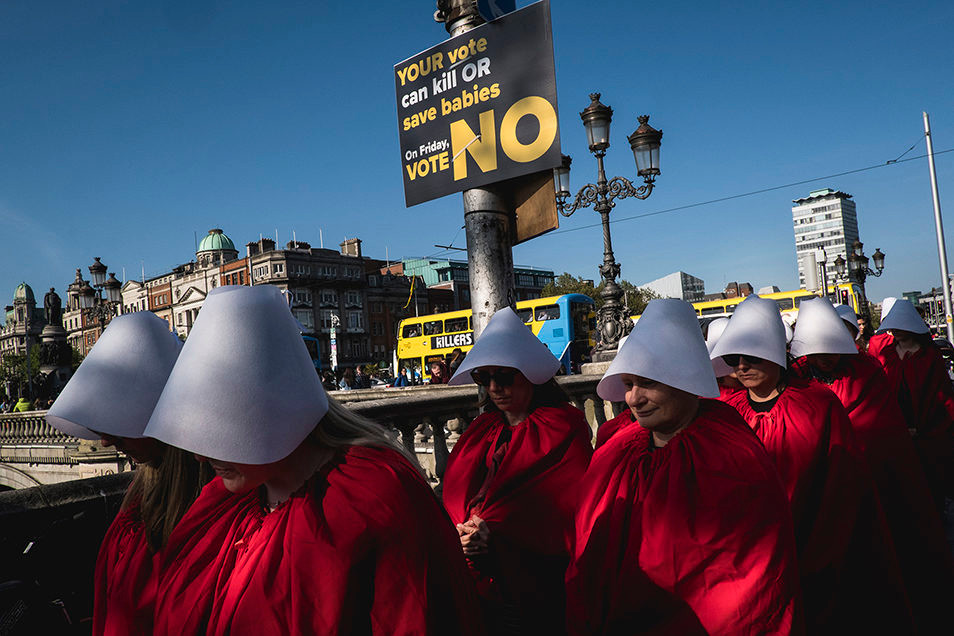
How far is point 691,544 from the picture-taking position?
8.32ft

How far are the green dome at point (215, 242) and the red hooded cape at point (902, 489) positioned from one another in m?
89.0

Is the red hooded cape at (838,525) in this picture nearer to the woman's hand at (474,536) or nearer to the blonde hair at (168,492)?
the woman's hand at (474,536)

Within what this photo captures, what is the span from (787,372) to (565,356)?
2474 cm

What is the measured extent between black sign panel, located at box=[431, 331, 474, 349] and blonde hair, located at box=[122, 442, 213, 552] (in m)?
29.2

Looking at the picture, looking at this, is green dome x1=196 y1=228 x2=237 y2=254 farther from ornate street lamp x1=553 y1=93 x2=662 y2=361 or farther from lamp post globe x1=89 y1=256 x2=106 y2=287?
ornate street lamp x1=553 y1=93 x2=662 y2=361

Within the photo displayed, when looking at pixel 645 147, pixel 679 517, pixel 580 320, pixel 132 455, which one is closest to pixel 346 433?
pixel 132 455

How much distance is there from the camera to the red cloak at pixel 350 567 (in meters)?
1.67

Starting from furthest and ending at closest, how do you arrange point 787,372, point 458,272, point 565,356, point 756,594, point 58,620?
point 458,272 < point 565,356 < point 787,372 < point 58,620 < point 756,594

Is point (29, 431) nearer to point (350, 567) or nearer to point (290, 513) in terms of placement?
point (290, 513)

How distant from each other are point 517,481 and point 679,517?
1089 mm

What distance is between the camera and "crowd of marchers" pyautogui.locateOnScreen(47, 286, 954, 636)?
5.49 ft

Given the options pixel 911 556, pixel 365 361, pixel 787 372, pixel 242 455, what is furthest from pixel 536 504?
pixel 365 361

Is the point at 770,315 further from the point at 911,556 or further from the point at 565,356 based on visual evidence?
the point at 565,356

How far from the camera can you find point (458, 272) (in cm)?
9506
